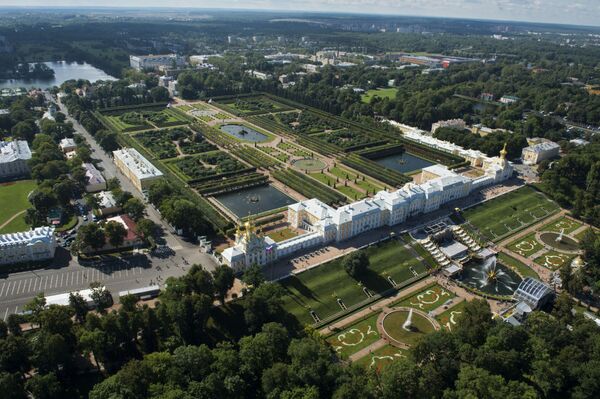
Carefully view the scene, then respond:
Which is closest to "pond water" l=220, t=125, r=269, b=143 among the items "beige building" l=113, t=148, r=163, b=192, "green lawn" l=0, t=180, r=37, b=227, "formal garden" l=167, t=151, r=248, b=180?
"formal garden" l=167, t=151, r=248, b=180

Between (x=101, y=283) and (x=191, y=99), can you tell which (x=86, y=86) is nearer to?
(x=191, y=99)

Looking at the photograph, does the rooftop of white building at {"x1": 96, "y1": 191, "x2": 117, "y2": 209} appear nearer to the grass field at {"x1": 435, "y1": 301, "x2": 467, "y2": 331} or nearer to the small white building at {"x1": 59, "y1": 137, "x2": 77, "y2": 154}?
the small white building at {"x1": 59, "y1": 137, "x2": 77, "y2": 154}

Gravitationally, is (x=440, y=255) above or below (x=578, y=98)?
below

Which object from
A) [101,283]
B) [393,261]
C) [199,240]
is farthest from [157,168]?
[393,261]

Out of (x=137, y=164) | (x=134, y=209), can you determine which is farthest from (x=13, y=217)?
(x=137, y=164)

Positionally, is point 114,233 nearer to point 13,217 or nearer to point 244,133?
point 13,217

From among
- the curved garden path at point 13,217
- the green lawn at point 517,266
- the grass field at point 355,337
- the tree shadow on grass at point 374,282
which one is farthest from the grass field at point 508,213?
the curved garden path at point 13,217
